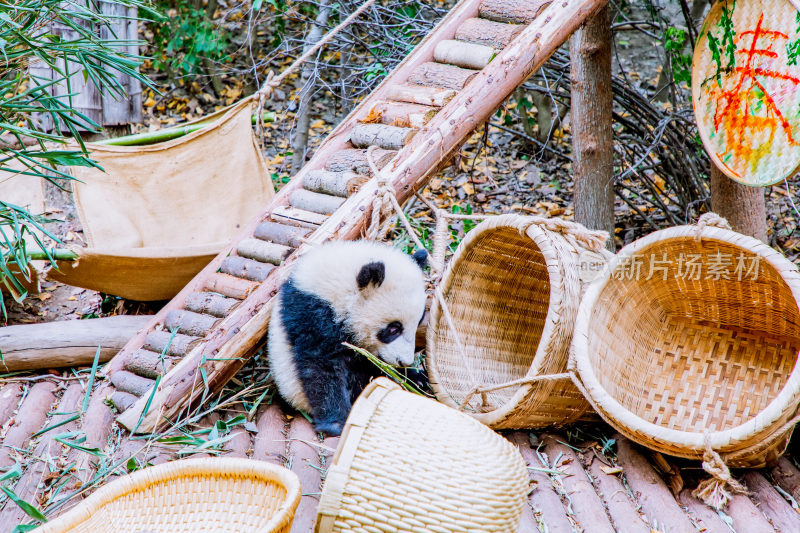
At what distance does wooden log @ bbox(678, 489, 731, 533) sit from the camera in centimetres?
230

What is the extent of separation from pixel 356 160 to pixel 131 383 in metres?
1.41

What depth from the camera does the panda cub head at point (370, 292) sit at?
2818 mm

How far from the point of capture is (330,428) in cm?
285

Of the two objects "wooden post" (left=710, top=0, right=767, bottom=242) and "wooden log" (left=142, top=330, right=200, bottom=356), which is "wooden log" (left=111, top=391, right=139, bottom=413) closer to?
"wooden log" (left=142, top=330, right=200, bottom=356)

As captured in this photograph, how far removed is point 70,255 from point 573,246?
231 cm

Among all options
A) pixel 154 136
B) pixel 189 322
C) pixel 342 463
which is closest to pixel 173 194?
pixel 154 136

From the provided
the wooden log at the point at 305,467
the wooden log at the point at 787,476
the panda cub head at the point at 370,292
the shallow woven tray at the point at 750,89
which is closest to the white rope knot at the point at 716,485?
the wooden log at the point at 787,476

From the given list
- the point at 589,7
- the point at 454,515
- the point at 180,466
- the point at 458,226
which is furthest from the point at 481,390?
the point at 458,226

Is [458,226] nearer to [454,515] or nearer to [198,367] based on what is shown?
[198,367]

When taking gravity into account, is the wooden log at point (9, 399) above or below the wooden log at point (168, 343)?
below

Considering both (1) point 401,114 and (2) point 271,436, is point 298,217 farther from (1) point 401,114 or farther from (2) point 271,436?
(2) point 271,436

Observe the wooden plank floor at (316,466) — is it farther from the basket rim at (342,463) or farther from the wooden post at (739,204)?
the wooden post at (739,204)

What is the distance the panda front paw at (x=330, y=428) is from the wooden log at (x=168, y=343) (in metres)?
0.65

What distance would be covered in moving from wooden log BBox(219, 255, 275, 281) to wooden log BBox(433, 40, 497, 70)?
139cm
